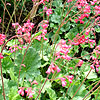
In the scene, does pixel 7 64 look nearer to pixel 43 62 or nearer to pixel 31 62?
pixel 31 62

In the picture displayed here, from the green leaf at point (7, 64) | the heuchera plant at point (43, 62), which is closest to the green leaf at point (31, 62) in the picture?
the heuchera plant at point (43, 62)

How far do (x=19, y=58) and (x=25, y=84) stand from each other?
0.94ft

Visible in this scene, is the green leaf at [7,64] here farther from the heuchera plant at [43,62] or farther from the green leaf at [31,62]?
the green leaf at [31,62]

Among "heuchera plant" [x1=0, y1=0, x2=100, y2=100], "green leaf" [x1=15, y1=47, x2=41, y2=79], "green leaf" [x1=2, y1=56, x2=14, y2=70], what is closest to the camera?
"heuchera plant" [x1=0, y1=0, x2=100, y2=100]

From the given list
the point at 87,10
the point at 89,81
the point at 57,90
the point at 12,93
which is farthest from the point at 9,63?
the point at 89,81

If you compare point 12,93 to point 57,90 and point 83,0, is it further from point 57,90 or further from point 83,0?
point 83,0

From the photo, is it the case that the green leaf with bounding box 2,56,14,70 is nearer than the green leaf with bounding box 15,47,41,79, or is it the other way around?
the green leaf with bounding box 15,47,41,79

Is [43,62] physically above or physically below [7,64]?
below

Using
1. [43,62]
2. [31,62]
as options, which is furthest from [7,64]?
[43,62]

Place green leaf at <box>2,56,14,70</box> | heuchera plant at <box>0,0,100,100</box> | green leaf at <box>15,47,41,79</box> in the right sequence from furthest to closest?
green leaf at <box>2,56,14,70</box>
green leaf at <box>15,47,41,79</box>
heuchera plant at <box>0,0,100,100</box>

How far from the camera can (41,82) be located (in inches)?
64.7

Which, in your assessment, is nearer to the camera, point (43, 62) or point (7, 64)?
point (7, 64)

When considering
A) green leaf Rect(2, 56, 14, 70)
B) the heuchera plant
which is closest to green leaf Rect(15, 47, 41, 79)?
the heuchera plant

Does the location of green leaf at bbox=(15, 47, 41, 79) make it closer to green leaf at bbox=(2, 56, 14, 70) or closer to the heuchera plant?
the heuchera plant
